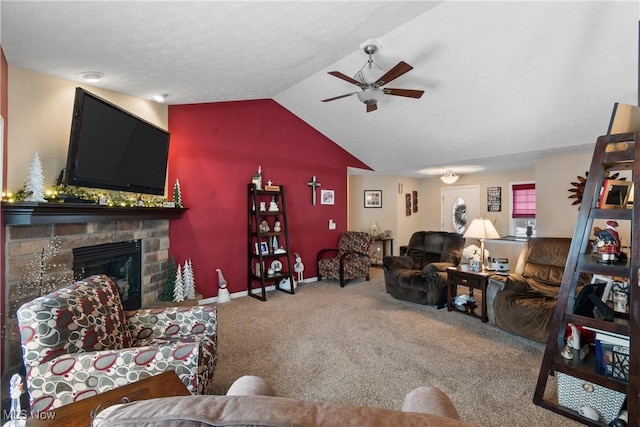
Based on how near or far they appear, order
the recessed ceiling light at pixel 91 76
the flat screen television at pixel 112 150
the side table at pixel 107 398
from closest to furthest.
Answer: the side table at pixel 107 398, the flat screen television at pixel 112 150, the recessed ceiling light at pixel 91 76

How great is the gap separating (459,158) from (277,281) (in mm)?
3663

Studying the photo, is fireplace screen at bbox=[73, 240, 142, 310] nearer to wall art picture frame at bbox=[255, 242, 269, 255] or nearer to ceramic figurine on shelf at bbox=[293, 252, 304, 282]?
wall art picture frame at bbox=[255, 242, 269, 255]

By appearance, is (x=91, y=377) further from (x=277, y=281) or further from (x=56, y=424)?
(x=277, y=281)

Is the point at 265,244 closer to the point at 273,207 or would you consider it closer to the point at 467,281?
the point at 273,207

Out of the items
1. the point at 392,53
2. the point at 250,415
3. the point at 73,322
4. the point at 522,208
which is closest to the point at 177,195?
the point at 73,322

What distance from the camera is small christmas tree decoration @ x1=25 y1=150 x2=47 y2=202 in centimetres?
237

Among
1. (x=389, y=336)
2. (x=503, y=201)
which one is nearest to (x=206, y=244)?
(x=389, y=336)

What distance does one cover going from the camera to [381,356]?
280cm

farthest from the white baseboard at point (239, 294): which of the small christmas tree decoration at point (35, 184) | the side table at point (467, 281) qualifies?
the side table at point (467, 281)

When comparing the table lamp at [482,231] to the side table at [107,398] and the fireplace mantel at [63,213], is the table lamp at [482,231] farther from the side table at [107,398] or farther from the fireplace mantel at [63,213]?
the fireplace mantel at [63,213]

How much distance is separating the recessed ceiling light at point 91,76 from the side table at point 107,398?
8.89 ft

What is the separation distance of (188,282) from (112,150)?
1.87 metres

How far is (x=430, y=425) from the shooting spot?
0.56 meters

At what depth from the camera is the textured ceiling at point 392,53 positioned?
2.15m
